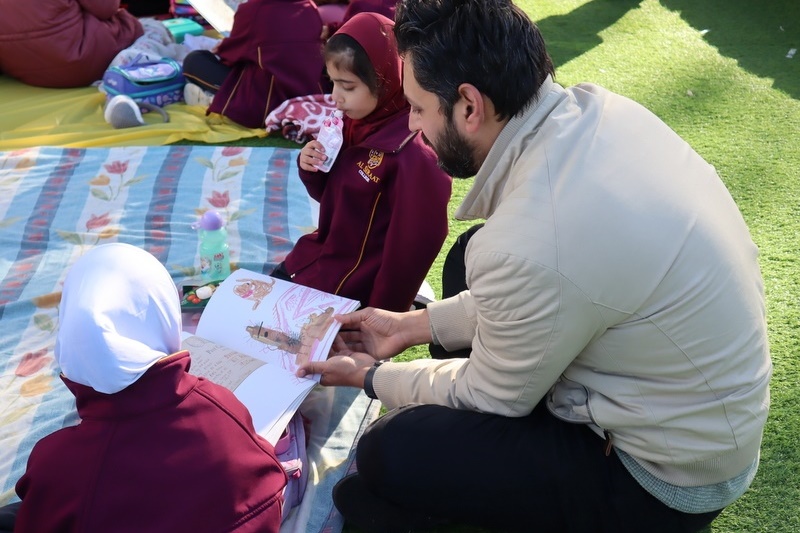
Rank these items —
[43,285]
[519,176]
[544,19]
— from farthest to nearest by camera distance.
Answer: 1. [544,19]
2. [43,285]
3. [519,176]

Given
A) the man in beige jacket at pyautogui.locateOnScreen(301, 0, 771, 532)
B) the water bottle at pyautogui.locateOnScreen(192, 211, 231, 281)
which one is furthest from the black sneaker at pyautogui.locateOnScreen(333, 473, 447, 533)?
the water bottle at pyautogui.locateOnScreen(192, 211, 231, 281)

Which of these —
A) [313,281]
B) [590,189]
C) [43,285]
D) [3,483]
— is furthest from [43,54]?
[590,189]

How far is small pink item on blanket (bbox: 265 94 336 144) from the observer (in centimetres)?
354

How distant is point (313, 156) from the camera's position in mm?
2252

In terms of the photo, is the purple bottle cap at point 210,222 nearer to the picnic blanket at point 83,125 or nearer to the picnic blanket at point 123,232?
the picnic blanket at point 123,232

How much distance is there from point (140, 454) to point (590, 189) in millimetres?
967

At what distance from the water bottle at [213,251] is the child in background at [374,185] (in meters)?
0.36

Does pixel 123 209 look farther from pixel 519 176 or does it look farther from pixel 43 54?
pixel 519 176

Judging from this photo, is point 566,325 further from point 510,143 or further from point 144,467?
point 144,467

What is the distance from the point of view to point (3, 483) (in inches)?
74.0

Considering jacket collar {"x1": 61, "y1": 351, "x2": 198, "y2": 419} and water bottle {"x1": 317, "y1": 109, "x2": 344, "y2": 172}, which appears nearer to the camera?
jacket collar {"x1": 61, "y1": 351, "x2": 198, "y2": 419}

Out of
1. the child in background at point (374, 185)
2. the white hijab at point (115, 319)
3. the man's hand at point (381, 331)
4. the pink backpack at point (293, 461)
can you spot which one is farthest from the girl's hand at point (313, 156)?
the white hijab at point (115, 319)

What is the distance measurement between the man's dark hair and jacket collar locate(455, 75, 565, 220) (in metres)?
0.02

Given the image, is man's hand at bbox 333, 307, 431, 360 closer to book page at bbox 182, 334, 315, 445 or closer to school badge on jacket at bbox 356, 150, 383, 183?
book page at bbox 182, 334, 315, 445
